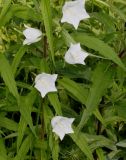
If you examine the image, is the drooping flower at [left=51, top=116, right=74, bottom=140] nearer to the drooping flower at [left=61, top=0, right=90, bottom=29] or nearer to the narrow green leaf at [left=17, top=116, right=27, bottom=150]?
the narrow green leaf at [left=17, top=116, right=27, bottom=150]

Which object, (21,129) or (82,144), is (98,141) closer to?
(82,144)

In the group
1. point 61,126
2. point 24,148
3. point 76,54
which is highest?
point 76,54

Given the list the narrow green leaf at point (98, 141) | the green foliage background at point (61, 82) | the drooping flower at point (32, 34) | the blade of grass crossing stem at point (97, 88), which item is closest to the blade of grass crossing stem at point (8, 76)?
the green foliage background at point (61, 82)

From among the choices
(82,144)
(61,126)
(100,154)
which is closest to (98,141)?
(100,154)

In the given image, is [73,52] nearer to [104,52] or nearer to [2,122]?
[104,52]

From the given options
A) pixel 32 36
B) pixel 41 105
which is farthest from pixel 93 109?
pixel 32 36

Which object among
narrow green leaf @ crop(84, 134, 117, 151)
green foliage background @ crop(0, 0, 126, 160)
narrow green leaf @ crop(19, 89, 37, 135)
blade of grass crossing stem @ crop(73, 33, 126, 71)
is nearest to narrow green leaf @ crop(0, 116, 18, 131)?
green foliage background @ crop(0, 0, 126, 160)

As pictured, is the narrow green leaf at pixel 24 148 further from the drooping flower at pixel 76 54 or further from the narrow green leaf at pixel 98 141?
the drooping flower at pixel 76 54
